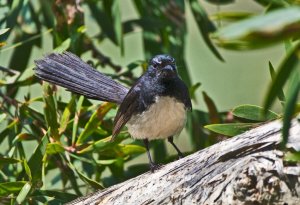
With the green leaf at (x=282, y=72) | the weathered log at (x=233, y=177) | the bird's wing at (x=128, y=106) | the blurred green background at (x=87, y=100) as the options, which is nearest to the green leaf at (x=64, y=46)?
the blurred green background at (x=87, y=100)

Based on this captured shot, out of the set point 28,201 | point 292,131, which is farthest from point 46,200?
point 292,131

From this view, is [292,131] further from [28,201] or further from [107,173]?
[107,173]

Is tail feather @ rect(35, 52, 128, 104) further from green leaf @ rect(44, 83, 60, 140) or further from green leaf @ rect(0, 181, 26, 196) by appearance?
green leaf @ rect(0, 181, 26, 196)

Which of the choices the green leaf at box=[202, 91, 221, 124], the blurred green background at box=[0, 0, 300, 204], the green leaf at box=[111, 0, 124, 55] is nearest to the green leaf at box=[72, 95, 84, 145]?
the blurred green background at box=[0, 0, 300, 204]

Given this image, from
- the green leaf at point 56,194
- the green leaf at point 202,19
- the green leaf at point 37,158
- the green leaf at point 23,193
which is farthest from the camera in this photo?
the green leaf at point 202,19

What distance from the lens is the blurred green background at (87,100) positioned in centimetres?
307

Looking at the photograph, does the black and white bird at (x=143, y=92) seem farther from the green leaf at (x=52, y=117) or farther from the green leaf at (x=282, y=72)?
the green leaf at (x=282, y=72)

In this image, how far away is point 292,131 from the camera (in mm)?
1863

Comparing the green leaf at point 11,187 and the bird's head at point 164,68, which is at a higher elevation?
the bird's head at point 164,68

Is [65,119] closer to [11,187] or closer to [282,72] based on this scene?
[11,187]

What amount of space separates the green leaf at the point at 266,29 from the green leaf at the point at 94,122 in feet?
7.40

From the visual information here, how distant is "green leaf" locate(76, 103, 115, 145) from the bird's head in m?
0.32

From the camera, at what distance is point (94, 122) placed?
3158 mm

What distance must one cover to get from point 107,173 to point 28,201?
1.03 m
